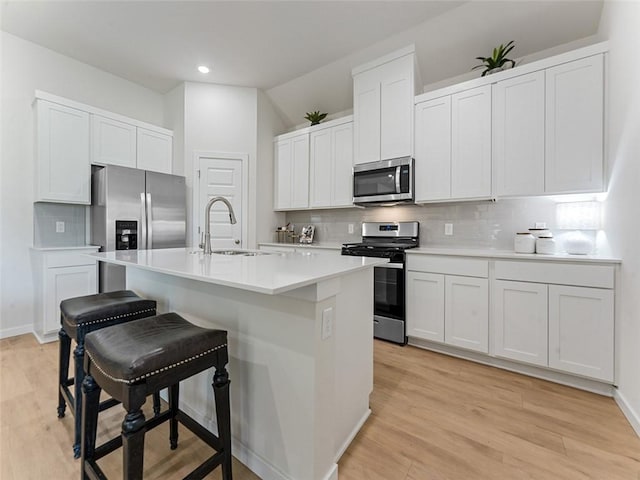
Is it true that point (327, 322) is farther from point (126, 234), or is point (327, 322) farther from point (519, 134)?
point (126, 234)

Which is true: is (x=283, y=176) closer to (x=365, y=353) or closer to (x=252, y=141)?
(x=252, y=141)

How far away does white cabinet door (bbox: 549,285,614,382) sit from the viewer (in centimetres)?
190

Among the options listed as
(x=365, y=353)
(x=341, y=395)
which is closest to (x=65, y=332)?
(x=341, y=395)

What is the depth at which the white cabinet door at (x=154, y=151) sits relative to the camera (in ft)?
12.2

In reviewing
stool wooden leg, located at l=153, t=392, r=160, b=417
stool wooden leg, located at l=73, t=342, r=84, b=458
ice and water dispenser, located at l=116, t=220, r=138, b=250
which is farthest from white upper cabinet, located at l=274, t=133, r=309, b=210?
stool wooden leg, located at l=73, t=342, r=84, b=458

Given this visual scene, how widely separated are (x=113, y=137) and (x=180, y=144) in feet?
2.52

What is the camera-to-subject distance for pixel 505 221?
276 cm

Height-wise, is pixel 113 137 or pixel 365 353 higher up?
pixel 113 137

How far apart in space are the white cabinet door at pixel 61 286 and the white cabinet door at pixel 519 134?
425cm

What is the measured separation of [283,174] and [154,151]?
1.77m

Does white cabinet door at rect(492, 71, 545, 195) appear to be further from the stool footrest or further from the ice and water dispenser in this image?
the ice and water dispenser

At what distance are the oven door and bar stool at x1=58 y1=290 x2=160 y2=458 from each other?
202 centimetres

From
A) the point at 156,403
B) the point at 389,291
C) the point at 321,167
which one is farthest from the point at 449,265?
the point at 156,403

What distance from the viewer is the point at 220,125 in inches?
159
